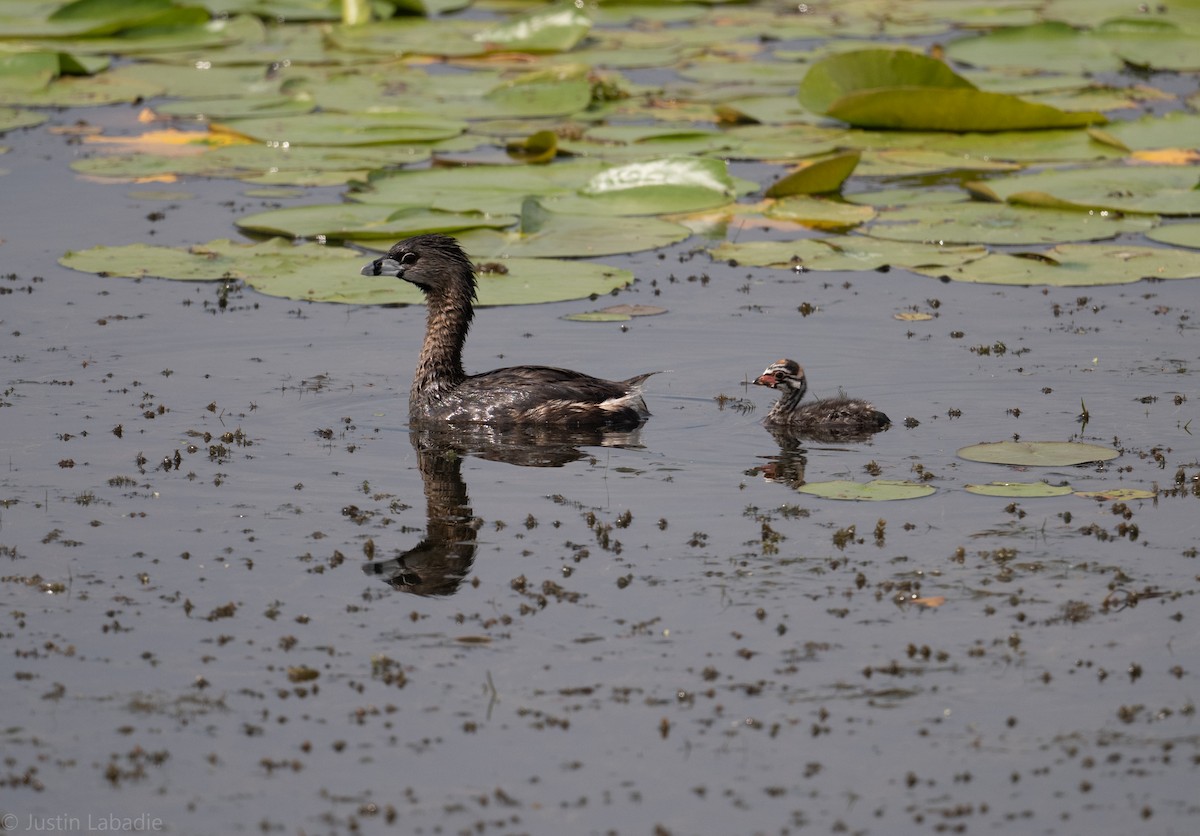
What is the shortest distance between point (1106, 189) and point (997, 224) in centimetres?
151

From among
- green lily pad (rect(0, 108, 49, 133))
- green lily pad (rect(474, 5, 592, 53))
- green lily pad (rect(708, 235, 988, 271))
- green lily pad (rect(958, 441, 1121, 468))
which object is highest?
green lily pad (rect(474, 5, 592, 53))

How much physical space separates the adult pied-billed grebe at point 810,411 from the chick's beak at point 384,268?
2541mm

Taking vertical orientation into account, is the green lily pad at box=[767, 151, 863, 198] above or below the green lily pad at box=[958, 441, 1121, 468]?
above

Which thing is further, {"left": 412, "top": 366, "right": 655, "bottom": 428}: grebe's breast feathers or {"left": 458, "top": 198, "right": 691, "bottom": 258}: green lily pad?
{"left": 458, "top": 198, "right": 691, "bottom": 258}: green lily pad

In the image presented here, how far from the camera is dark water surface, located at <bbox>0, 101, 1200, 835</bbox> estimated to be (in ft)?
20.1

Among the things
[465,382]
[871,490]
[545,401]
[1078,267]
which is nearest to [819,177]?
[1078,267]

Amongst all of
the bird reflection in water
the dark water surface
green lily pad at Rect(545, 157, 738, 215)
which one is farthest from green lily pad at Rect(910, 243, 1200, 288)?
the bird reflection in water

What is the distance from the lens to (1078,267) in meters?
13.5

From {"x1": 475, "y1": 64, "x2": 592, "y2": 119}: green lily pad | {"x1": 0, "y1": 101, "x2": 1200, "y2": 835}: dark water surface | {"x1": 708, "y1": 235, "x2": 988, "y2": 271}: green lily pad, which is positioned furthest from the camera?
{"x1": 475, "y1": 64, "x2": 592, "y2": 119}: green lily pad

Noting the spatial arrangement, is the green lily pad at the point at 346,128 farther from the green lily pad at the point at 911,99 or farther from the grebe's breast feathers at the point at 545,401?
the grebe's breast feathers at the point at 545,401

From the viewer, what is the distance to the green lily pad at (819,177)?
15.2m

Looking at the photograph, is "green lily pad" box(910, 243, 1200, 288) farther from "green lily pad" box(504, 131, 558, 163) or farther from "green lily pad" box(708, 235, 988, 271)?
"green lily pad" box(504, 131, 558, 163)

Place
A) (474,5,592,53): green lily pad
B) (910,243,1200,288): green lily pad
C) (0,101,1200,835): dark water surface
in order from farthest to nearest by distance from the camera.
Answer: (474,5,592,53): green lily pad → (910,243,1200,288): green lily pad → (0,101,1200,835): dark water surface

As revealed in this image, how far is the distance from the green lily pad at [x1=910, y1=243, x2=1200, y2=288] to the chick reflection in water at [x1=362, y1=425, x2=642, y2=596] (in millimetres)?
3978
